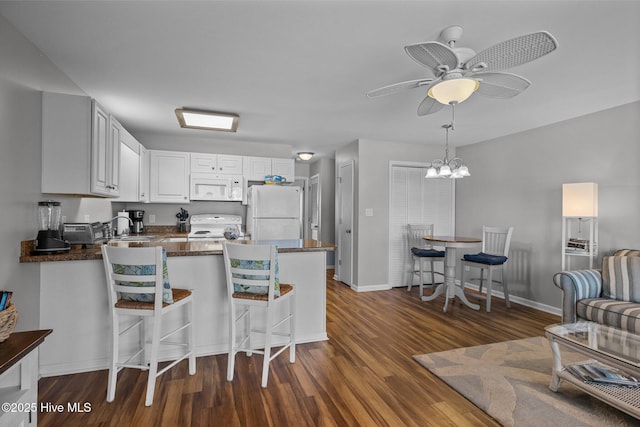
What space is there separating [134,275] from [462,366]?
253cm

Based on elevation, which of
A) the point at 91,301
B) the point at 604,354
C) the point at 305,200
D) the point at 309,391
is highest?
the point at 305,200

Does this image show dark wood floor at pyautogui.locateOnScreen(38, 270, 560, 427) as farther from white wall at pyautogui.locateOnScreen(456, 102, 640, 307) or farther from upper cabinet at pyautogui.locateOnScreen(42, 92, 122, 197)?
upper cabinet at pyautogui.locateOnScreen(42, 92, 122, 197)

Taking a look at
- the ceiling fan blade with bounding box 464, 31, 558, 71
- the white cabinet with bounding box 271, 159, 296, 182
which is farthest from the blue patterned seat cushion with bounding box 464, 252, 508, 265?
the white cabinet with bounding box 271, 159, 296, 182

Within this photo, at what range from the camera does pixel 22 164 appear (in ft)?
6.91

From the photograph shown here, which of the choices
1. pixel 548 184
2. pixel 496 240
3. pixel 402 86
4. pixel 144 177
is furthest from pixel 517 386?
pixel 144 177

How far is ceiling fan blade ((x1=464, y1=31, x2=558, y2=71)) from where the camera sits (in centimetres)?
150

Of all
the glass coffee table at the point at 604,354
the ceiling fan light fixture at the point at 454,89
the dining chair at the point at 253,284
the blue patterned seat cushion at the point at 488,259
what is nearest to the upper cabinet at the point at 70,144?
the dining chair at the point at 253,284

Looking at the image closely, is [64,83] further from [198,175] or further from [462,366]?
[462,366]

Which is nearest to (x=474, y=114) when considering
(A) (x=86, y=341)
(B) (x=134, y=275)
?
(B) (x=134, y=275)

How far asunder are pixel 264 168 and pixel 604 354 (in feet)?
14.2

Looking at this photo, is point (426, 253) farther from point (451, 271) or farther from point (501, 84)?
point (501, 84)

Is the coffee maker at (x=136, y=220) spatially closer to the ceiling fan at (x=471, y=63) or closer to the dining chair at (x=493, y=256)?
the ceiling fan at (x=471, y=63)

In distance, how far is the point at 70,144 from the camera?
7.82 ft

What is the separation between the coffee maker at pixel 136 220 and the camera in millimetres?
4457
